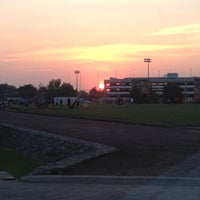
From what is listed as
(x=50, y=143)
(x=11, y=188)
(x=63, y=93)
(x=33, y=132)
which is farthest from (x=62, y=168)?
(x=63, y=93)

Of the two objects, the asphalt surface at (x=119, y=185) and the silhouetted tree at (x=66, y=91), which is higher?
the silhouetted tree at (x=66, y=91)

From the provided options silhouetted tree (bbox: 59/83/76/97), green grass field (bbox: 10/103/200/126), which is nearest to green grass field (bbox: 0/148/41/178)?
green grass field (bbox: 10/103/200/126)

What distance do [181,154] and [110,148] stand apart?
98.7 inches

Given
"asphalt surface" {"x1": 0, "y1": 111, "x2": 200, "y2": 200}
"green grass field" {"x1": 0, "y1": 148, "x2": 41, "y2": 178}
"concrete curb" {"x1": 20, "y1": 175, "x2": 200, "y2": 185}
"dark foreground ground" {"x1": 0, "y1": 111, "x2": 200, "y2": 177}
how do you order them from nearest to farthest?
"asphalt surface" {"x1": 0, "y1": 111, "x2": 200, "y2": 200} → "concrete curb" {"x1": 20, "y1": 175, "x2": 200, "y2": 185} → "dark foreground ground" {"x1": 0, "y1": 111, "x2": 200, "y2": 177} → "green grass field" {"x1": 0, "y1": 148, "x2": 41, "y2": 178}

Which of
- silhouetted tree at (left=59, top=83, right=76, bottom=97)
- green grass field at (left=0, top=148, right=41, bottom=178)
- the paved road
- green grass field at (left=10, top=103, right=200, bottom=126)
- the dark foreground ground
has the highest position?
silhouetted tree at (left=59, top=83, right=76, bottom=97)

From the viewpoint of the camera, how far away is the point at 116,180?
41.6ft

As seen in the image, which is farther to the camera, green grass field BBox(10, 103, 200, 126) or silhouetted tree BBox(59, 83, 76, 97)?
silhouetted tree BBox(59, 83, 76, 97)

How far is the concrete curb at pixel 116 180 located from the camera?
12.2 metres

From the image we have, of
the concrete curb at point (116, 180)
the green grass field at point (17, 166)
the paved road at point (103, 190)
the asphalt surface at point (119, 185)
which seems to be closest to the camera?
the paved road at point (103, 190)

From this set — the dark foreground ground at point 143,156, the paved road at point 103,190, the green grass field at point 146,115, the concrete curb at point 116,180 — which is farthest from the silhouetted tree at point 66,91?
the paved road at point 103,190

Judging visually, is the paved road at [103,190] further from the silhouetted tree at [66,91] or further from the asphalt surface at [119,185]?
the silhouetted tree at [66,91]

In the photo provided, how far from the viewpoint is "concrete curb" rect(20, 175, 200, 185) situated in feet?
40.1

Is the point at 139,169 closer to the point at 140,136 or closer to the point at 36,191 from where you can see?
the point at 36,191

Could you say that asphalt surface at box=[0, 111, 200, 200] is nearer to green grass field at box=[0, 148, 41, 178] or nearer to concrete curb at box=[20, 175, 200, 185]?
concrete curb at box=[20, 175, 200, 185]
